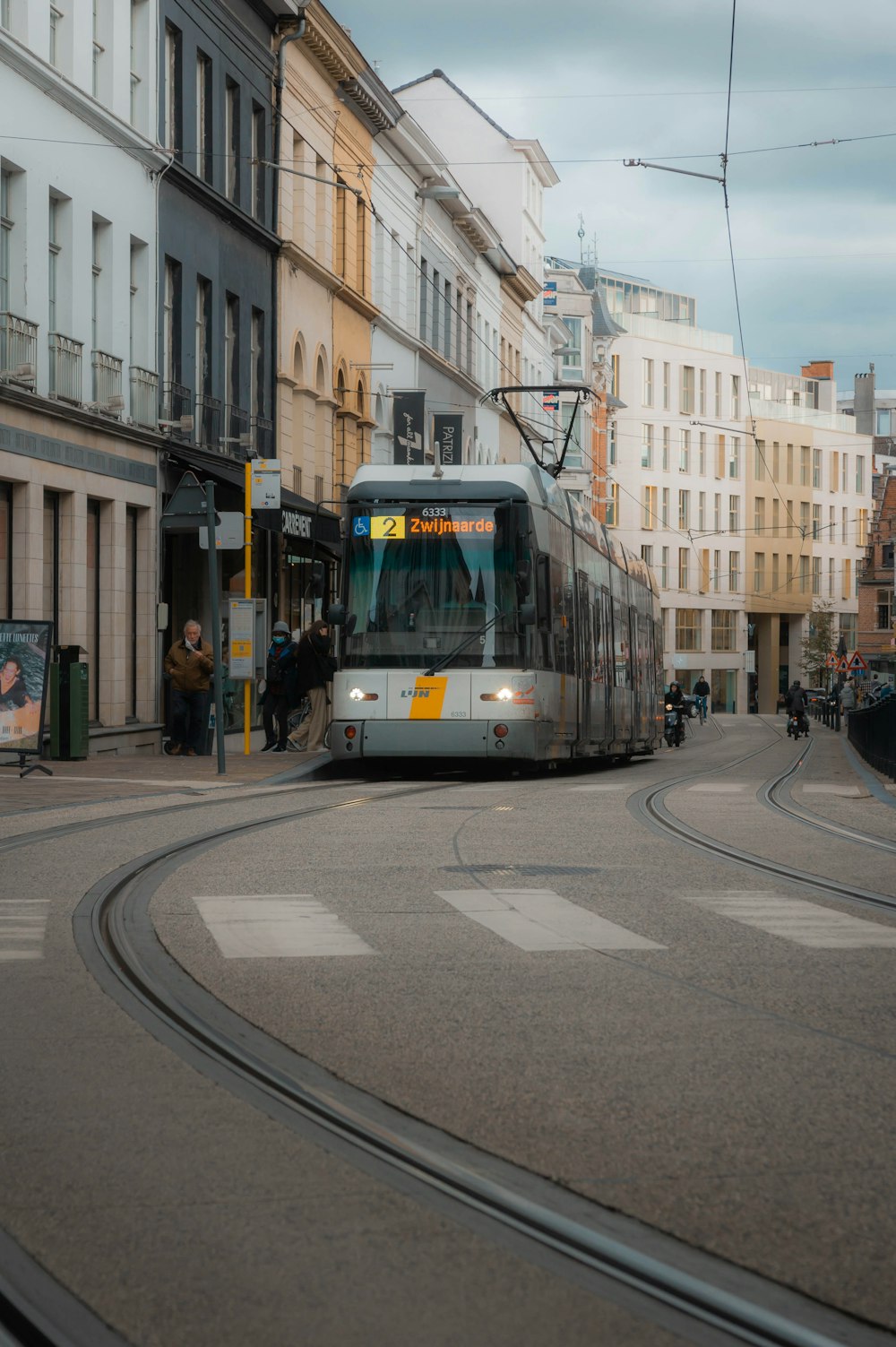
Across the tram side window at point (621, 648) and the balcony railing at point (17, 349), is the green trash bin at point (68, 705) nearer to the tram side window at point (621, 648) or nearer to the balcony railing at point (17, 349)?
the balcony railing at point (17, 349)

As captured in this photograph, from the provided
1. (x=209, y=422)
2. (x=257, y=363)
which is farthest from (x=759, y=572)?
(x=209, y=422)

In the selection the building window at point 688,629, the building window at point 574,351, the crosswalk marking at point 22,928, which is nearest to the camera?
the crosswalk marking at point 22,928

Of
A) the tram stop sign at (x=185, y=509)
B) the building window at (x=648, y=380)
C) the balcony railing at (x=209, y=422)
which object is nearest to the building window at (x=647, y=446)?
the building window at (x=648, y=380)

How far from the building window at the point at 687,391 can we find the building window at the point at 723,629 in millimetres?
11524

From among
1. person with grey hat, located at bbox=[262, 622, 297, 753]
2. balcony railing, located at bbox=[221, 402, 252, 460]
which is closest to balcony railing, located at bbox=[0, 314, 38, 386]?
person with grey hat, located at bbox=[262, 622, 297, 753]

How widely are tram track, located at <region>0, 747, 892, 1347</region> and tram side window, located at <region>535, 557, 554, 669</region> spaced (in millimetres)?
12847

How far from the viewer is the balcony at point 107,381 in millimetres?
27891

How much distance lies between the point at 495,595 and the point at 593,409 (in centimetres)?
7870

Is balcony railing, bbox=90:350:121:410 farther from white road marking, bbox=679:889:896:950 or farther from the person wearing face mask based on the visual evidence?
white road marking, bbox=679:889:896:950

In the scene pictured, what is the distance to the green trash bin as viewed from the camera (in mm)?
23625

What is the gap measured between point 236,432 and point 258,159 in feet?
17.7

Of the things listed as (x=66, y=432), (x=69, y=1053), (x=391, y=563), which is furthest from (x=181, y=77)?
(x=69, y=1053)

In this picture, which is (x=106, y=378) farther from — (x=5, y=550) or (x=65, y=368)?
(x=5, y=550)

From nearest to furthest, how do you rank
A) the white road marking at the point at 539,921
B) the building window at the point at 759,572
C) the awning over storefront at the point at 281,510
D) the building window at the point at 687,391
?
the white road marking at the point at 539,921 < the awning over storefront at the point at 281,510 < the building window at the point at 687,391 < the building window at the point at 759,572
